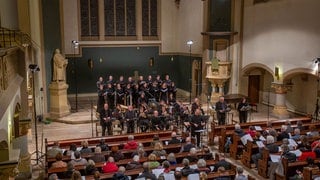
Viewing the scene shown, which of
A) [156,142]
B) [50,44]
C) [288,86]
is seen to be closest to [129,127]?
[156,142]

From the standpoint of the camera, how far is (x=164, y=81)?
59.8 feet

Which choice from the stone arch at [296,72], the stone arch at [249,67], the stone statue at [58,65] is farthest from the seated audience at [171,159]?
the stone arch at [249,67]

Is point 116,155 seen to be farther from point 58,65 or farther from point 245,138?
point 58,65

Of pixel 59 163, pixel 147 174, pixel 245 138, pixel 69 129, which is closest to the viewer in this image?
pixel 147 174

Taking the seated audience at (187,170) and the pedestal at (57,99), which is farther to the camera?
the pedestal at (57,99)

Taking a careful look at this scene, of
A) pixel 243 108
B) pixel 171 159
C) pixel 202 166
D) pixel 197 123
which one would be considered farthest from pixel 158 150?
pixel 243 108

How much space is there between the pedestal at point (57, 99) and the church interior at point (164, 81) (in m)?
0.05

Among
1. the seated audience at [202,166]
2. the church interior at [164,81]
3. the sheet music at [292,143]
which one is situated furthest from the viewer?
the sheet music at [292,143]

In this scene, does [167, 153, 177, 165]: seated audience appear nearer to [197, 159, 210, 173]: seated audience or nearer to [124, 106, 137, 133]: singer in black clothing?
[197, 159, 210, 173]: seated audience

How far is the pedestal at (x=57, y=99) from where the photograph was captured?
1686cm

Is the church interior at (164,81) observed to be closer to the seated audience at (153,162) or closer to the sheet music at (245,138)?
the sheet music at (245,138)

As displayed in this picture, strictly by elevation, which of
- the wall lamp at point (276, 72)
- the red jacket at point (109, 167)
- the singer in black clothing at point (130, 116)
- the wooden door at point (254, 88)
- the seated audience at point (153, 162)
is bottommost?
the red jacket at point (109, 167)

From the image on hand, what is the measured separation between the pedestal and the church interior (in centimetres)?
5

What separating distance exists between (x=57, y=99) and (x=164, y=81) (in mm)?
5225
